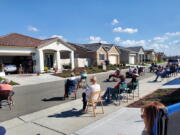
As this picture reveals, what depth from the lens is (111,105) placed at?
6.57 m

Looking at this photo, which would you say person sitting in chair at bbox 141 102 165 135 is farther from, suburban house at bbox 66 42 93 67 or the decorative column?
suburban house at bbox 66 42 93 67

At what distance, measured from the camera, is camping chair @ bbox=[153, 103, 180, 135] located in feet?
6.82

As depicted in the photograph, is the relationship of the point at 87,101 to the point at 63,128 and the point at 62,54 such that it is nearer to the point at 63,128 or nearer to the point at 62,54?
the point at 63,128

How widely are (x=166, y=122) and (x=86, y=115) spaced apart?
12.5 ft

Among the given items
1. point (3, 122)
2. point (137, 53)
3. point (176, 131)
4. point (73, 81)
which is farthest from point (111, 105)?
point (137, 53)

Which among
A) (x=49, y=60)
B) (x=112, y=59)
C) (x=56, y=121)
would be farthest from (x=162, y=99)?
(x=112, y=59)

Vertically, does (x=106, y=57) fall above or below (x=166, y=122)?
above

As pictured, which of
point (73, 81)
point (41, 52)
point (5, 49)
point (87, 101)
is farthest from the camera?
point (41, 52)

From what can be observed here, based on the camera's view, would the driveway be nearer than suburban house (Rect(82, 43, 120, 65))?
Yes

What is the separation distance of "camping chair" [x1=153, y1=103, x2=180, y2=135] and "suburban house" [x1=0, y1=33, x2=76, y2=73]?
21.0 m

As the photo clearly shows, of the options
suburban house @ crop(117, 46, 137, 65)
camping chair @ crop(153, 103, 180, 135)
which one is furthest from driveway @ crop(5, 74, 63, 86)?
suburban house @ crop(117, 46, 137, 65)

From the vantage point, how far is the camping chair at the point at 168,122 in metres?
2.08

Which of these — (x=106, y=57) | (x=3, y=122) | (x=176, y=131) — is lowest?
(x=3, y=122)

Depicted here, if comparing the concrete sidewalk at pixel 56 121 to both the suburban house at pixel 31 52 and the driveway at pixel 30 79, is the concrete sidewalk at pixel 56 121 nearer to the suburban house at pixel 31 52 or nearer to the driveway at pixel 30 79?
the driveway at pixel 30 79
